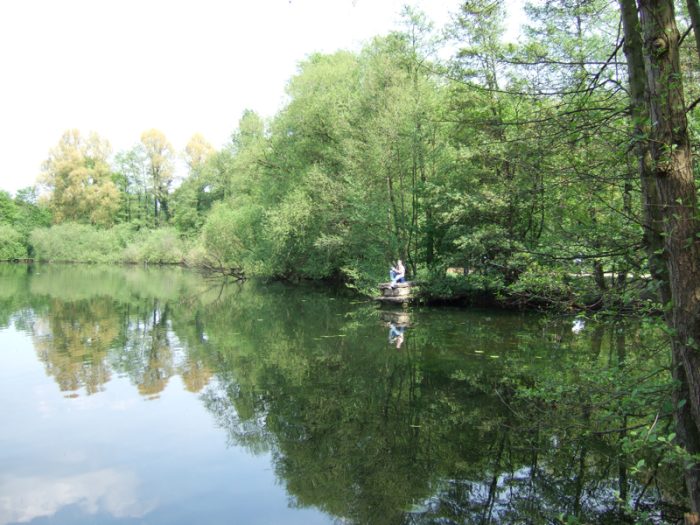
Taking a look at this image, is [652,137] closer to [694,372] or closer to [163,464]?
[694,372]

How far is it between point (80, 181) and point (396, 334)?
2163 inches

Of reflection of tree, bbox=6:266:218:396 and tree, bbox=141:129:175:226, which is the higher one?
tree, bbox=141:129:175:226

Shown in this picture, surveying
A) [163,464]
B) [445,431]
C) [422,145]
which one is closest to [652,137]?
[445,431]

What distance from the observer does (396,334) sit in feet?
49.1

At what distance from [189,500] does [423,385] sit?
4.90 metres

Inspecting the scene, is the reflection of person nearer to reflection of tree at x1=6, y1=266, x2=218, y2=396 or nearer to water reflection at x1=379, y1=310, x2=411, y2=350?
water reflection at x1=379, y1=310, x2=411, y2=350

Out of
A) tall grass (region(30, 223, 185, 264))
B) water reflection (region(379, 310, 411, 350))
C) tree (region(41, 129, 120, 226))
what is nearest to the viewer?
water reflection (region(379, 310, 411, 350))

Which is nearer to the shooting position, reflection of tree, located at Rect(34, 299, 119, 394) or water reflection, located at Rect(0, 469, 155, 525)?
water reflection, located at Rect(0, 469, 155, 525)

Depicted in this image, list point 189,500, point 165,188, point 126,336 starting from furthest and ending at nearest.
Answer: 1. point 165,188
2. point 126,336
3. point 189,500

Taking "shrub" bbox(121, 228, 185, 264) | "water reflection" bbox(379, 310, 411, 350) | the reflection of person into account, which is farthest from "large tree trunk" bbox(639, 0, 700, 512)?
"shrub" bbox(121, 228, 185, 264)

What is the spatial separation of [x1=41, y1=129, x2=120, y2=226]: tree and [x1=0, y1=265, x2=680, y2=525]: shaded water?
161 feet

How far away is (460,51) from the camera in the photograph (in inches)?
746

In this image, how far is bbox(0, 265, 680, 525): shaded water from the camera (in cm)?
546

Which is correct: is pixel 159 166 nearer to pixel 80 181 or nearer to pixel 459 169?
pixel 80 181
